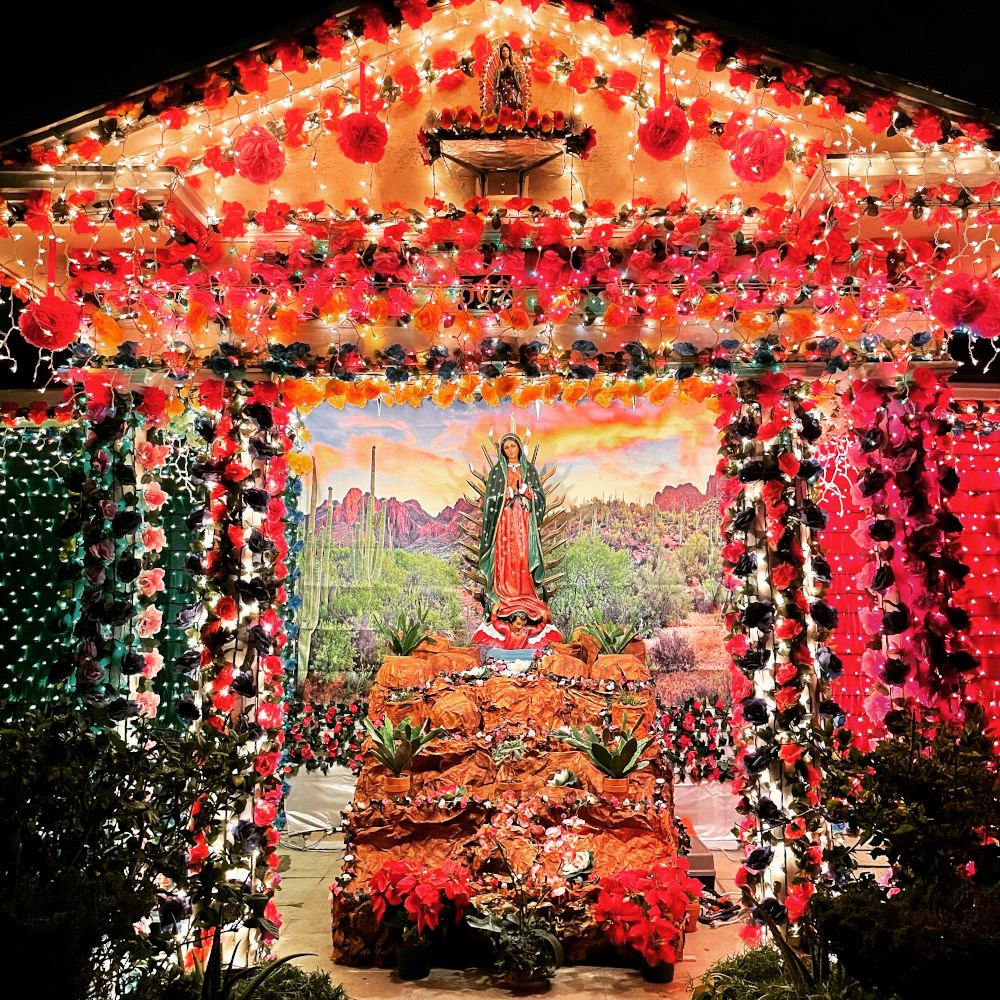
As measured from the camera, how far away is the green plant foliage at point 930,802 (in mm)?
2980

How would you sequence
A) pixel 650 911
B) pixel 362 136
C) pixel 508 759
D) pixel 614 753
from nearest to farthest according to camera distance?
1. pixel 362 136
2. pixel 650 911
3. pixel 614 753
4. pixel 508 759

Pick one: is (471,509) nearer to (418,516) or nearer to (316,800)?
(418,516)

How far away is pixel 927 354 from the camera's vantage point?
5.32 meters

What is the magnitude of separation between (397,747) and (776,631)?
294 centimetres

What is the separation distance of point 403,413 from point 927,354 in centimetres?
674

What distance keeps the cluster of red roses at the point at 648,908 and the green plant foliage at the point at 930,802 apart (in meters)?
2.21

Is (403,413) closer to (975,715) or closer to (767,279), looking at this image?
(767,279)

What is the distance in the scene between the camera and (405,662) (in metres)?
8.28

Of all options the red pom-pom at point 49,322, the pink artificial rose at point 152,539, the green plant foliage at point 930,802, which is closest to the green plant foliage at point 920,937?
the green plant foliage at point 930,802

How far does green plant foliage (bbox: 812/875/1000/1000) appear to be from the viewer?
250 cm

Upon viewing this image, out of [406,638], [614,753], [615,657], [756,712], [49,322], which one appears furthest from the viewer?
[406,638]

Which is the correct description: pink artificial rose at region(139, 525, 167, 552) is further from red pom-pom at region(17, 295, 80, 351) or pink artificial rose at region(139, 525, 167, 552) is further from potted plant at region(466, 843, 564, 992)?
potted plant at region(466, 843, 564, 992)

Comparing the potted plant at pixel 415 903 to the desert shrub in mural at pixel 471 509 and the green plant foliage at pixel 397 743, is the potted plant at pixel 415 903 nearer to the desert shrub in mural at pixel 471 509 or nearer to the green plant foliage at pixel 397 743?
the green plant foliage at pixel 397 743

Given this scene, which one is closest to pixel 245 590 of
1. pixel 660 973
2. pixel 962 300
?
pixel 660 973
